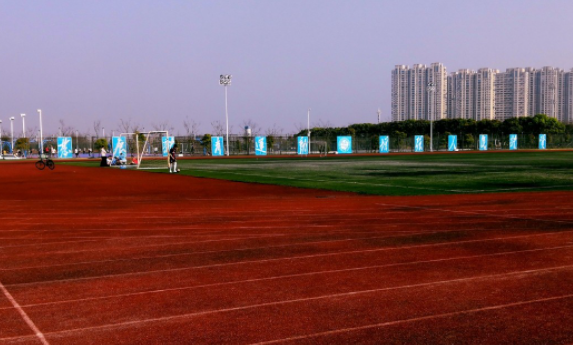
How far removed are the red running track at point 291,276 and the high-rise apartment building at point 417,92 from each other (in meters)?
139

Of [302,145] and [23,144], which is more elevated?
[23,144]

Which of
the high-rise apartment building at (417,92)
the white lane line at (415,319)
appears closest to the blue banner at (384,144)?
the white lane line at (415,319)

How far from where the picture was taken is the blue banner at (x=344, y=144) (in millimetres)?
69312

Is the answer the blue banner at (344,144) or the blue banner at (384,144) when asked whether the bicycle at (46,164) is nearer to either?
the blue banner at (344,144)

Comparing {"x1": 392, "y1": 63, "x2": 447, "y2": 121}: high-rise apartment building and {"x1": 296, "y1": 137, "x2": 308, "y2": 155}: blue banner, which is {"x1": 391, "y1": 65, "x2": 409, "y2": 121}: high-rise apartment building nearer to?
{"x1": 392, "y1": 63, "x2": 447, "y2": 121}: high-rise apartment building

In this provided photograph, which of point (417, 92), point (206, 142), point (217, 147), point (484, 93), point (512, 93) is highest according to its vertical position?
point (417, 92)

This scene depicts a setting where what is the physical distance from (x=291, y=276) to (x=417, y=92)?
149 m

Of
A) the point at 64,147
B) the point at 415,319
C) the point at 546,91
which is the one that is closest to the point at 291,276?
the point at 415,319

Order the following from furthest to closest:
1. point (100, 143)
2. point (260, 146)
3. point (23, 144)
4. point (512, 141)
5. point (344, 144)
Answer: point (512, 141) < point (344, 144) < point (23, 144) < point (100, 143) < point (260, 146)

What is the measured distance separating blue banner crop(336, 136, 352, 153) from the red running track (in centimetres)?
5680

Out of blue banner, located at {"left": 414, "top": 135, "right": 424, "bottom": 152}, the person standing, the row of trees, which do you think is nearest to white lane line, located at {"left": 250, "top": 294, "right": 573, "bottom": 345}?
the person standing

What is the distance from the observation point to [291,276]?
6414 millimetres

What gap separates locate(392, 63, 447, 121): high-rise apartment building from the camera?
147 metres

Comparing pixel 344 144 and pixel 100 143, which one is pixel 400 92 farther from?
pixel 100 143
